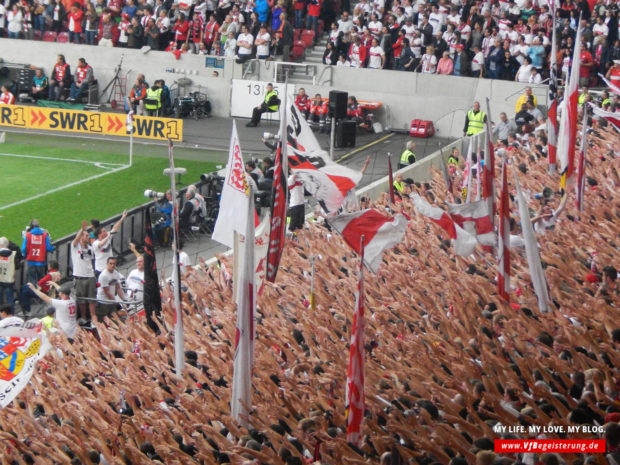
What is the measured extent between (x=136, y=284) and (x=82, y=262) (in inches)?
62.0

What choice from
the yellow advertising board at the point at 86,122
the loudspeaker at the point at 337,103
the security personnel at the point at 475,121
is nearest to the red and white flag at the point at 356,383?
the loudspeaker at the point at 337,103

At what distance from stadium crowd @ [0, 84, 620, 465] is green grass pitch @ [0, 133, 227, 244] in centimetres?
1037

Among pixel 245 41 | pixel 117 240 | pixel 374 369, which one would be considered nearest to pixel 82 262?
pixel 117 240

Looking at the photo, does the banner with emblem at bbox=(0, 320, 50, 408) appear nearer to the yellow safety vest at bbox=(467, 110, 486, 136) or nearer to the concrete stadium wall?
the yellow safety vest at bbox=(467, 110, 486, 136)

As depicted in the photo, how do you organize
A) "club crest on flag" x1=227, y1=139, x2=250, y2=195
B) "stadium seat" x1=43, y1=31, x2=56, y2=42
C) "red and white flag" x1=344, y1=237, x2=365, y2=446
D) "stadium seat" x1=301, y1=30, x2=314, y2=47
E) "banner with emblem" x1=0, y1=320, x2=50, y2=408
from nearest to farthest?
"red and white flag" x1=344, y1=237, x2=365, y2=446 → "banner with emblem" x1=0, y1=320, x2=50, y2=408 → "club crest on flag" x1=227, y1=139, x2=250, y2=195 → "stadium seat" x1=301, y1=30, x2=314, y2=47 → "stadium seat" x1=43, y1=31, x2=56, y2=42

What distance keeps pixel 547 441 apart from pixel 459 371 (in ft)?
5.11

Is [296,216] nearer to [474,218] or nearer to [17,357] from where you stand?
[474,218]

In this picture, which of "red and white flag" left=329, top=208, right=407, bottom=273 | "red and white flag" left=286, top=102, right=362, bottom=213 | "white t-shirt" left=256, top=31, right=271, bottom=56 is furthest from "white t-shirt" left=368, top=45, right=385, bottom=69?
"red and white flag" left=329, top=208, right=407, bottom=273

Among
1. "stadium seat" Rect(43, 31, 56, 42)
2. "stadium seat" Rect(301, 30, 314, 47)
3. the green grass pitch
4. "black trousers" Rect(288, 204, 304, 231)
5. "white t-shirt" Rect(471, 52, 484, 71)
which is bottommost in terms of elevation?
the green grass pitch

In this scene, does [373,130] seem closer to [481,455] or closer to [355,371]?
[355,371]

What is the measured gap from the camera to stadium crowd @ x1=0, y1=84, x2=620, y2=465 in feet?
26.3

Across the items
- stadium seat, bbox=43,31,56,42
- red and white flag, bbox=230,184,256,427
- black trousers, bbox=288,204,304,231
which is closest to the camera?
red and white flag, bbox=230,184,256,427

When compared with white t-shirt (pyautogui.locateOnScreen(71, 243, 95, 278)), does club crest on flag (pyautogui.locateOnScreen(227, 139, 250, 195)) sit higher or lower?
higher

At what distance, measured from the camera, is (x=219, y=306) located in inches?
514
